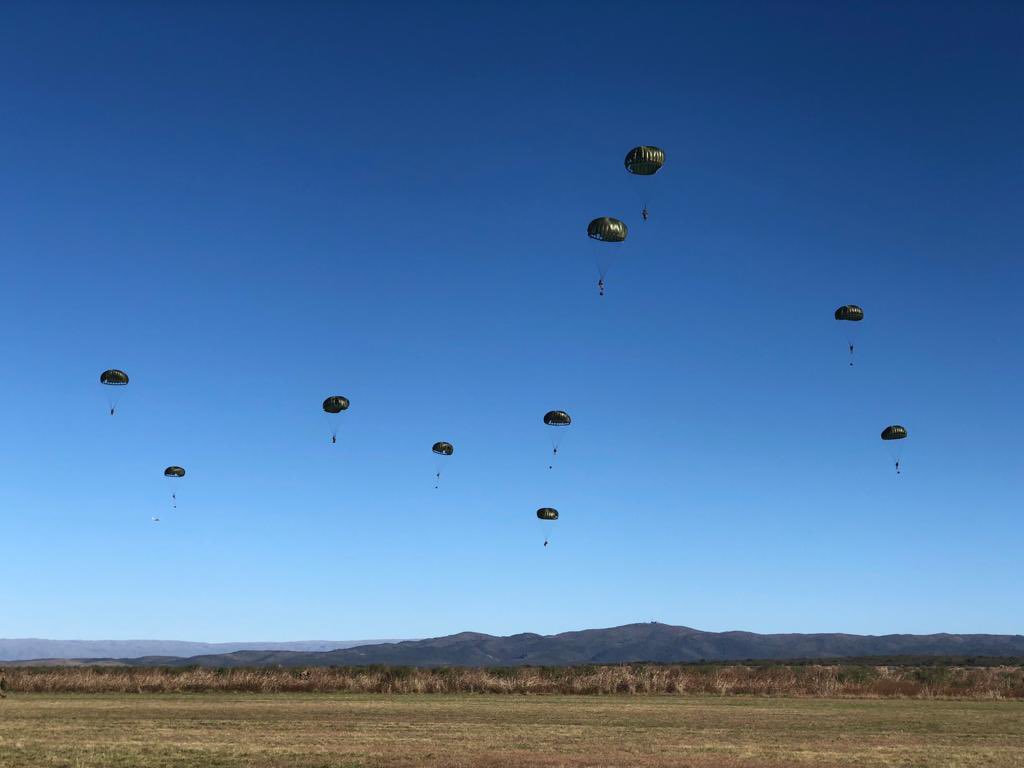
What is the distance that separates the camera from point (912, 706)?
170 ft

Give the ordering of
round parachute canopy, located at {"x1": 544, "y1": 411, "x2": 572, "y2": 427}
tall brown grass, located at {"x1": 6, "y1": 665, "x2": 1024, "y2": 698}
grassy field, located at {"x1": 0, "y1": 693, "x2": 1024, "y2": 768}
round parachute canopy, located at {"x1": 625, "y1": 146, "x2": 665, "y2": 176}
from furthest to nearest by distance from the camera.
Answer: round parachute canopy, located at {"x1": 544, "y1": 411, "x2": 572, "y2": 427} → tall brown grass, located at {"x1": 6, "y1": 665, "x2": 1024, "y2": 698} → round parachute canopy, located at {"x1": 625, "y1": 146, "x2": 665, "y2": 176} → grassy field, located at {"x1": 0, "y1": 693, "x2": 1024, "y2": 768}

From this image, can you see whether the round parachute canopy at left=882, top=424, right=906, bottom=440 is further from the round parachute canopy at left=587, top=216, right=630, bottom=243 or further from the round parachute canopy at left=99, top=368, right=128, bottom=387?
the round parachute canopy at left=99, top=368, right=128, bottom=387

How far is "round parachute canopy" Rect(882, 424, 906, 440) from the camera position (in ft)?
235

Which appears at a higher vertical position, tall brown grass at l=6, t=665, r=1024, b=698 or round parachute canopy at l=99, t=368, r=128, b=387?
round parachute canopy at l=99, t=368, r=128, b=387

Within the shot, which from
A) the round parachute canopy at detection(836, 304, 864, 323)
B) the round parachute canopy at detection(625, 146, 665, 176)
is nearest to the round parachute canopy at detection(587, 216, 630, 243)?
the round parachute canopy at detection(625, 146, 665, 176)

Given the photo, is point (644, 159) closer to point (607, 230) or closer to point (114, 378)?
point (607, 230)

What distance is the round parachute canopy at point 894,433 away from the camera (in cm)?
7162

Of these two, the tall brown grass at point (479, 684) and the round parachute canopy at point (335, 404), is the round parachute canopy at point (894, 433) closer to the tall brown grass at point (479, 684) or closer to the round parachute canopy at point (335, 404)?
the tall brown grass at point (479, 684)

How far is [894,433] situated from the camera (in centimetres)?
7162

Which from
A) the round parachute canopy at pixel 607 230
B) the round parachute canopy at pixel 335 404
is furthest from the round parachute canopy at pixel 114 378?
the round parachute canopy at pixel 607 230

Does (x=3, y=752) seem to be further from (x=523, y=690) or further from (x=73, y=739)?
(x=523, y=690)

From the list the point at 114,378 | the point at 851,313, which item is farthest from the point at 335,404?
the point at 851,313

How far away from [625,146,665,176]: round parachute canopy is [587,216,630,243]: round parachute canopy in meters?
3.05

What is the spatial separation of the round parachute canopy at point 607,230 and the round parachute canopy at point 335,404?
28.7 meters
